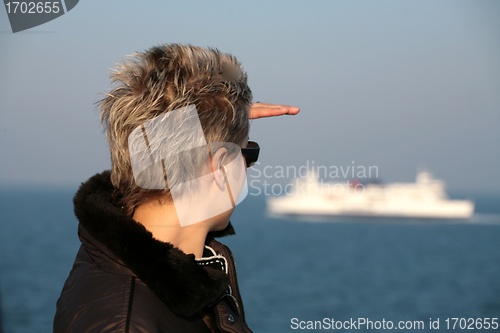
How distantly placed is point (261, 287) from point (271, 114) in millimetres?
31355

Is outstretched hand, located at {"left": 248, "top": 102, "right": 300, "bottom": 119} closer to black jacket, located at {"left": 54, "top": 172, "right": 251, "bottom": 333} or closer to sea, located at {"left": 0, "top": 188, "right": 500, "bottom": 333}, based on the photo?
black jacket, located at {"left": 54, "top": 172, "right": 251, "bottom": 333}

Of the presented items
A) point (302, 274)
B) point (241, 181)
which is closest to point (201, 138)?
point (241, 181)

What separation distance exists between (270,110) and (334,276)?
40.6 metres

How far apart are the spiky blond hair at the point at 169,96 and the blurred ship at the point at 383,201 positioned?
134ft

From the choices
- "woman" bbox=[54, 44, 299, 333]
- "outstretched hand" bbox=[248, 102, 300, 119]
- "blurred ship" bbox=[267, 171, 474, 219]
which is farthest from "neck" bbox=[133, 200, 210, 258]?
"blurred ship" bbox=[267, 171, 474, 219]

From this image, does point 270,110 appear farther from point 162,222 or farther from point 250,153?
point 162,222

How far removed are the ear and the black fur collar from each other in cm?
18

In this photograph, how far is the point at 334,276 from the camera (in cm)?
4172

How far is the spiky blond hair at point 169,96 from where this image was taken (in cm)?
155

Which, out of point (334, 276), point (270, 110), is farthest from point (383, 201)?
point (270, 110)

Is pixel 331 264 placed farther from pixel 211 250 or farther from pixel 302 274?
pixel 211 250

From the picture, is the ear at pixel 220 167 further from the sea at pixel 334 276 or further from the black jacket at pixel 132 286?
the sea at pixel 334 276

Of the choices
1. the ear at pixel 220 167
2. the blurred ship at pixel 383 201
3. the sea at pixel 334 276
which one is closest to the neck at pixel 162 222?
the ear at pixel 220 167

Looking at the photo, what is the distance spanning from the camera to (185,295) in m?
1.49
